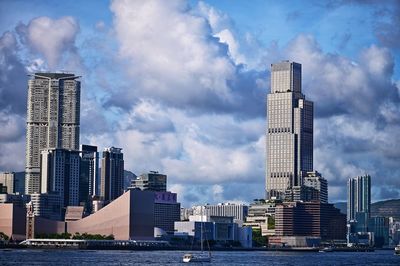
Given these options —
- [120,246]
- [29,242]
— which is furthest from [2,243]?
[120,246]

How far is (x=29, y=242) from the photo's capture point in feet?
648

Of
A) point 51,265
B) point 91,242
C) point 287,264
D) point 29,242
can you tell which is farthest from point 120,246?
point 51,265

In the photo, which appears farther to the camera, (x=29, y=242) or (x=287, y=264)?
(x=29, y=242)

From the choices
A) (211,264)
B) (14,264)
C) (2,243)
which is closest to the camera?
(14,264)

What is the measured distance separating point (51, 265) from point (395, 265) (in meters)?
43.6

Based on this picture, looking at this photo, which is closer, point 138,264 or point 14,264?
point 14,264

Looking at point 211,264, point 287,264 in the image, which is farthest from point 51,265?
point 287,264

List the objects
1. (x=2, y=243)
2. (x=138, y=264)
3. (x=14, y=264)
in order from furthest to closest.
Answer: (x=2, y=243) < (x=138, y=264) < (x=14, y=264)

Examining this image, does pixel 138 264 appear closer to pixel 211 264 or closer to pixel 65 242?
pixel 211 264

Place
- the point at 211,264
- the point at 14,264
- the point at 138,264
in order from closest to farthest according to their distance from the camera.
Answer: the point at 14,264, the point at 138,264, the point at 211,264

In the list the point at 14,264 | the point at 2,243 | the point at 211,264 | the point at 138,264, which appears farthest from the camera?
the point at 2,243

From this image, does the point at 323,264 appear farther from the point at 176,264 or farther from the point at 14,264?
the point at 14,264

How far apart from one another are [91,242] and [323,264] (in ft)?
270

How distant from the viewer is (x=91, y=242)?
195000mm
